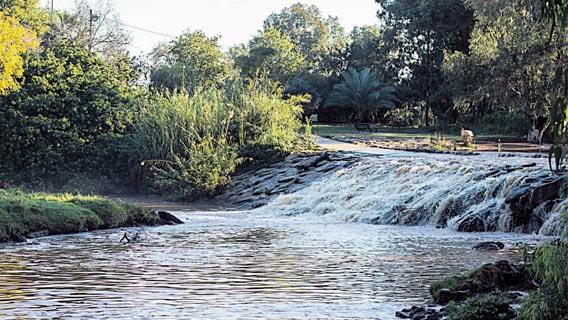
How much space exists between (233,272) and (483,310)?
477 cm

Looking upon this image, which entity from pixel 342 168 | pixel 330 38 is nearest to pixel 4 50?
pixel 342 168

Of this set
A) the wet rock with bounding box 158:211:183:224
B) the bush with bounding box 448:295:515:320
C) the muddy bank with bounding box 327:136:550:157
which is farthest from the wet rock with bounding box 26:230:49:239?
the muddy bank with bounding box 327:136:550:157

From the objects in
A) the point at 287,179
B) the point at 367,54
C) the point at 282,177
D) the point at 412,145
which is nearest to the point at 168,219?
the point at 287,179

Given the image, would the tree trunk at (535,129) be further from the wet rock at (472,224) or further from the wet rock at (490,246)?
the wet rock at (490,246)

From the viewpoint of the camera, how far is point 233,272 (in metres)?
12.6

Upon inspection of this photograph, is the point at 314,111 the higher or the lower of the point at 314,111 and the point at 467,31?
the lower

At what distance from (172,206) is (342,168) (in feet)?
17.1

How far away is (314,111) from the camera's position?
191ft

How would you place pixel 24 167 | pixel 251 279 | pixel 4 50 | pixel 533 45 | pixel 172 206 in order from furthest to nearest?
pixel 533 45
pixel 24 167
pixel 4 50
pixel 172 206
pixel 251 279

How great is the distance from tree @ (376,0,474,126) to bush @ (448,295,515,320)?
42821 millimetres

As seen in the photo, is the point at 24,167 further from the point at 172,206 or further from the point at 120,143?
the point at 172,206

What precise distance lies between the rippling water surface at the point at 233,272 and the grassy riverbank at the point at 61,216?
0.61m

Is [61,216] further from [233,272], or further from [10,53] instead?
[10,53]

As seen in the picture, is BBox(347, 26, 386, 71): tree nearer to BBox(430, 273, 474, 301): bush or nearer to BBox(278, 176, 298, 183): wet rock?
BBox(278, 176, 298, 183): wet rock
